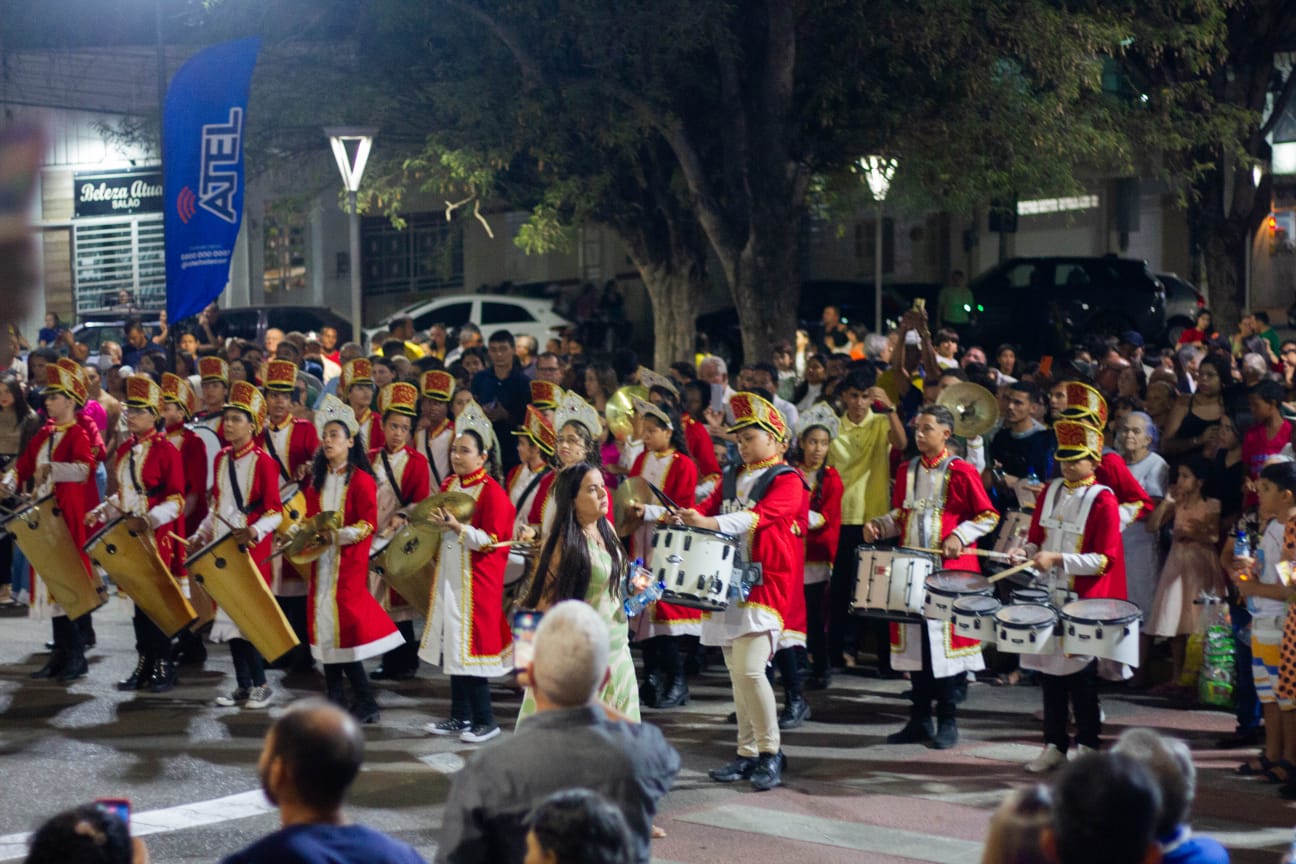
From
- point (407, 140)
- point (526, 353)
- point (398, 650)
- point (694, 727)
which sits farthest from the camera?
point (407, 140)

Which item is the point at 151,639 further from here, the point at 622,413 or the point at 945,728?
the point at 945,728

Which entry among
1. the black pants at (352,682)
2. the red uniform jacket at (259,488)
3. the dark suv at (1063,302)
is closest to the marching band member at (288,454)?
the red uniform jacket at (259,488)

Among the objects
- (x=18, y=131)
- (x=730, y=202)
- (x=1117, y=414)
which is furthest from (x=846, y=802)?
(x=730, y=202)

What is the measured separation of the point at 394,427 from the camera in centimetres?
Result: 1056

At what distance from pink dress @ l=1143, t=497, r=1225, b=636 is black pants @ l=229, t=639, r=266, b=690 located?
17.9 ft

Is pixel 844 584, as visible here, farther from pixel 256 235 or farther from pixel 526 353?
pixel 256 235

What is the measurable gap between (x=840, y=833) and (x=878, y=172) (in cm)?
1390

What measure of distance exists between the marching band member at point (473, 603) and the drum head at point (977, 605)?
2.53m

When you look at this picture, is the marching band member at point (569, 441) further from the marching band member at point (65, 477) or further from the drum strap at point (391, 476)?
the marching band member at point (65, 477)

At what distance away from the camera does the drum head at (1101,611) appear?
8.05 meters

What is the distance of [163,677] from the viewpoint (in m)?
10.8

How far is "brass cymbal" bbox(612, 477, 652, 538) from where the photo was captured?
9.76 metres

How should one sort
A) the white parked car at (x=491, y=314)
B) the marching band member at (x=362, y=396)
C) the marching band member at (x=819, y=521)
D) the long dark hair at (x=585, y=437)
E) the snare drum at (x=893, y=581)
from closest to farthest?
the snare drum at (x=893, y=581), the long dark hair at (x=585, y=437), the marching band member at (x=819, y=521), the marching band member at (x=362, y=396), the white parked car at (x=491, y=314)

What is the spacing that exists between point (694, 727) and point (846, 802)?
178 cm
